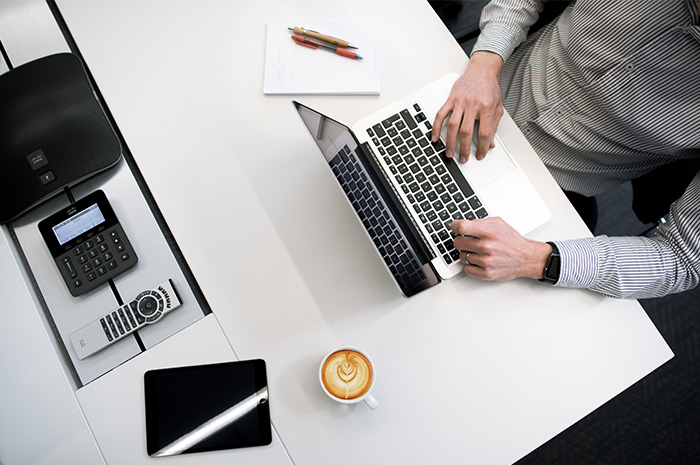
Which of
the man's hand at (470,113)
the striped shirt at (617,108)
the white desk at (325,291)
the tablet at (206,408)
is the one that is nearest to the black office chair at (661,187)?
the striped shirt at (617,108)

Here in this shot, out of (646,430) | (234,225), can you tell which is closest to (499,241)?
(234,225)

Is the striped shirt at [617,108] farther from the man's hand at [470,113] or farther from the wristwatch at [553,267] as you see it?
the man's hand at [470,113]

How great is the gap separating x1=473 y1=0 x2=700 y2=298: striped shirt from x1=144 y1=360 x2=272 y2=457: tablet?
0.56 m

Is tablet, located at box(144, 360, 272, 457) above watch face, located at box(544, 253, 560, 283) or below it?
above

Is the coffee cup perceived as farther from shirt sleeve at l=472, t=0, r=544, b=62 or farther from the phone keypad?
shirt sleeve at l=472, t=0, r=544, b=62

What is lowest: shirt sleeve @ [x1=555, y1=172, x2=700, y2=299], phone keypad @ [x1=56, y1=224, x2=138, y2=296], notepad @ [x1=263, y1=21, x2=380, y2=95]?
shirt sleeve @ [x1=555, y1=172, x2=700, y2=299]

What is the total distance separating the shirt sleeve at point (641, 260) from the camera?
0.76m

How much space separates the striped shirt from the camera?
771 mm

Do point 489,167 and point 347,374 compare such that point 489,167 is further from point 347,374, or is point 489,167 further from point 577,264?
point 347,374

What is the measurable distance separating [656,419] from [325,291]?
4.28ft

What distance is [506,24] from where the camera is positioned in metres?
0.94

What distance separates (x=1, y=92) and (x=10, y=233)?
29cm

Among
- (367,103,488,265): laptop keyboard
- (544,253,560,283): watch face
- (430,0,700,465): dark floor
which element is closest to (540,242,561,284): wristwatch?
(544,253,560,283): watch face

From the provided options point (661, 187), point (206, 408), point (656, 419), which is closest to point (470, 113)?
point (661, 187)
